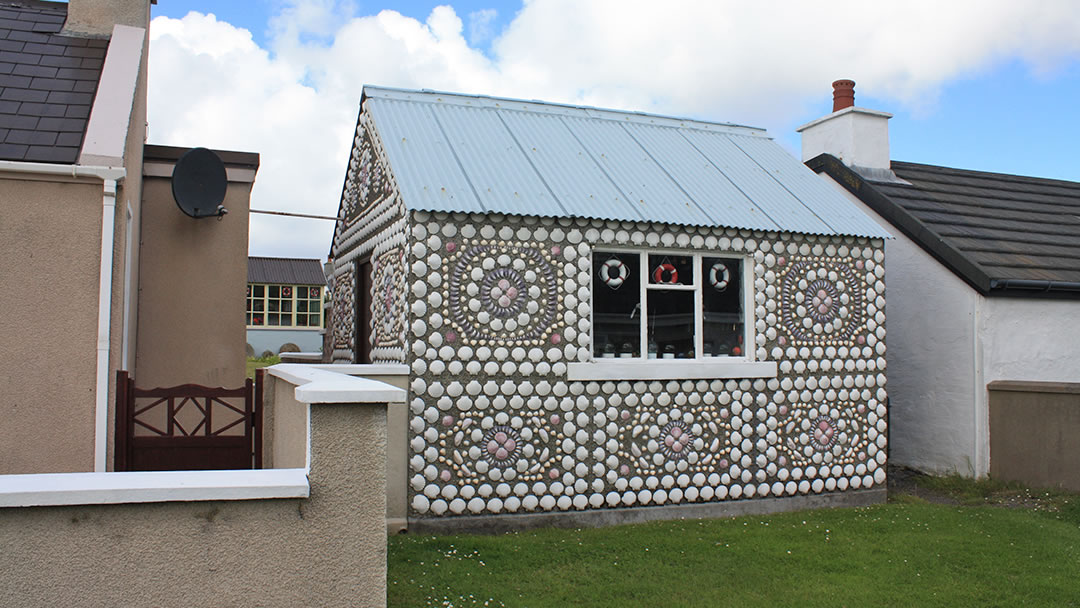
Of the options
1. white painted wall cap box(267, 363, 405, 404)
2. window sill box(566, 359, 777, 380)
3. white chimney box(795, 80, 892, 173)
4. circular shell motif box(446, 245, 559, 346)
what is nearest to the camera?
white painted wall cap box(267, 363, 405, 404)

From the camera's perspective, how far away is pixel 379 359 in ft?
30.5

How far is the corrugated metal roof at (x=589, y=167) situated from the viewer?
8930 millimetres

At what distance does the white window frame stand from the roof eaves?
3.43 m

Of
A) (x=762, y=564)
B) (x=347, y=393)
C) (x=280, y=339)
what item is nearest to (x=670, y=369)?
(x=762, y=564)

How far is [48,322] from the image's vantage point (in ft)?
21.5

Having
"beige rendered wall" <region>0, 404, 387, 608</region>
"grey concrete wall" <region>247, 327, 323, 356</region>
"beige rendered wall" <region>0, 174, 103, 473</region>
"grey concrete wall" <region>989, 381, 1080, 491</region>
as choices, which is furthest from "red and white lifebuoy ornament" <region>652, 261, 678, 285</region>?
"grey concrete wall" <region>247, 327, 323, 356</region>

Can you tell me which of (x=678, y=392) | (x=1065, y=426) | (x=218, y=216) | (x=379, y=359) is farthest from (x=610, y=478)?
(x=1065, y=426)

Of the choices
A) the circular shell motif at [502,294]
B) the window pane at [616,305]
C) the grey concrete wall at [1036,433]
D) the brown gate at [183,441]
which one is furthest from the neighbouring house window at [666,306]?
the grey concrete wall at [1036,433]

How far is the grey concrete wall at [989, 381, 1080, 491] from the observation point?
1077 centimetres

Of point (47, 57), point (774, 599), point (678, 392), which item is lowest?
point (774, 599)

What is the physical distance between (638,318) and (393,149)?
321 cm

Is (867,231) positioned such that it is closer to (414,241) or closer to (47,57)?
(414,241)

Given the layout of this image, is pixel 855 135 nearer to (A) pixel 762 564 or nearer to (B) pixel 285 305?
(A) pixel 762 564

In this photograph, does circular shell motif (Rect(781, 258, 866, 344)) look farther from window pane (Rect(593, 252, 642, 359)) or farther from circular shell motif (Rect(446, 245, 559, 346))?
circular shell motif (Rect(446, 245, 559, 346))
